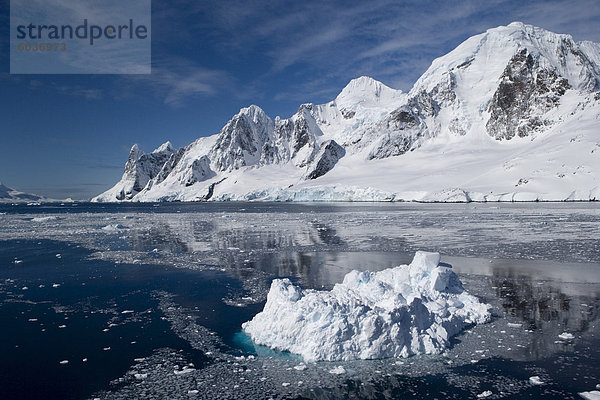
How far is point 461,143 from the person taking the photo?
130375 millimetres

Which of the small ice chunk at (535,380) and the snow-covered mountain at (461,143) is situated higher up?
the snow-covered mountain at (461,143)

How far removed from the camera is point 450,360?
741 centimetres

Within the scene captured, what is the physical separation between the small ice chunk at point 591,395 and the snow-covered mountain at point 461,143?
74127mm

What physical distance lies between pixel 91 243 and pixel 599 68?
6640 inches

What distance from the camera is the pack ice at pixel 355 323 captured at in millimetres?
7684

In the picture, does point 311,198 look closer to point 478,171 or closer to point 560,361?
point 478,171

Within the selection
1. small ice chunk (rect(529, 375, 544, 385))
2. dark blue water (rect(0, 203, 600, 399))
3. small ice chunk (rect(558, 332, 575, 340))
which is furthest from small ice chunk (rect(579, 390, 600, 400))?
small ice chunk (rect(558, 332, 575, 340))

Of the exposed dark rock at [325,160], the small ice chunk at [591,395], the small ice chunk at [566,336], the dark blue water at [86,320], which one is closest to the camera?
the small ice chunk at [591,395]

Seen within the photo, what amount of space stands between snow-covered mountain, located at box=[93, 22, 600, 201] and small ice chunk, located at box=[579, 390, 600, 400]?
74.1 metres

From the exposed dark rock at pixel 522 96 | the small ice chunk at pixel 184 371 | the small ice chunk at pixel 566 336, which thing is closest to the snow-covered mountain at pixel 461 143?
the exposed dark rock at pixel 522 96

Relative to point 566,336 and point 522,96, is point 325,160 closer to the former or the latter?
point 522,96

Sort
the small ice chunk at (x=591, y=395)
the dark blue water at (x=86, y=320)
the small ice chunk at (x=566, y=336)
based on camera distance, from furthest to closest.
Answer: the small ice chunk at (x=566, y=336) < the dark blue water at (x=86, y=320) < the small ice chunk at (x=591, y=395)

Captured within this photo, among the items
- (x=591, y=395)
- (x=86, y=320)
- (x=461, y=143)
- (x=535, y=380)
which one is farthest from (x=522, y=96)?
(x=86, y=320)

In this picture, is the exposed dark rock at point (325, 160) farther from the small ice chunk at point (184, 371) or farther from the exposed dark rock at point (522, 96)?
the small ice chunk at point (184, 371)
